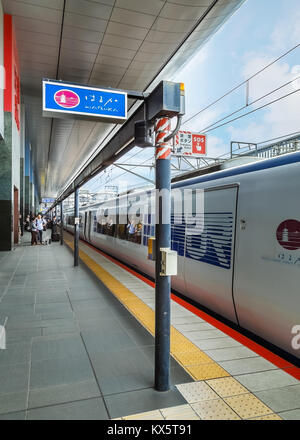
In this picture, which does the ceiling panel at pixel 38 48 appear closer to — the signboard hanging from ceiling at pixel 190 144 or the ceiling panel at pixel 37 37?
the ceiling panel at pixel 37 37

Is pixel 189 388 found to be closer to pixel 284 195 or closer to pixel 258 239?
pixel 258 239

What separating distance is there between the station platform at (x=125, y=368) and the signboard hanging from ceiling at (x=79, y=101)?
2.47 m

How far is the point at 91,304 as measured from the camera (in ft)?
15.8

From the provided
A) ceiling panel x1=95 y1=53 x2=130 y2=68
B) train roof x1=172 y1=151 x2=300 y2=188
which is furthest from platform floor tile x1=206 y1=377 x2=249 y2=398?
ceiling panel x1=95 y1=53 x2=130 y2=68

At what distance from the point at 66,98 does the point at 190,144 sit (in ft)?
32.0

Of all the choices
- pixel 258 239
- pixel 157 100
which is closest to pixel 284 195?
pixel 258 239

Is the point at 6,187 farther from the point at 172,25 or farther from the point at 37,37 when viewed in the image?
the point at 172,25

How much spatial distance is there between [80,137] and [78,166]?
1063 centimetres

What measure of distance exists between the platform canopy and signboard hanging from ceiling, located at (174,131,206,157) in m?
A: 2.42

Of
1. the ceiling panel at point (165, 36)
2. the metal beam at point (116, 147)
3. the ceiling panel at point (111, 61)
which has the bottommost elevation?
the metal beam at point (116, 147)

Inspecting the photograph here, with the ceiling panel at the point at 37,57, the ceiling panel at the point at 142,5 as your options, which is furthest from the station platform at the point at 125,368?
the ceiling panel at the point at 37,57

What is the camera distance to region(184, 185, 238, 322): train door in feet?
12.8

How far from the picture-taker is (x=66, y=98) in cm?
332

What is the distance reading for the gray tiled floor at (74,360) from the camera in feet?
7.37
